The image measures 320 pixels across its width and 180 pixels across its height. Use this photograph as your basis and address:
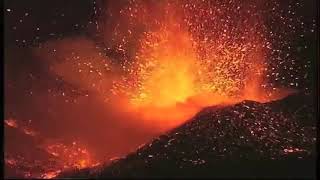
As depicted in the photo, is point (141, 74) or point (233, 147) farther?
point (141, 74)

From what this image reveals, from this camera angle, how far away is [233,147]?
718 centimetres

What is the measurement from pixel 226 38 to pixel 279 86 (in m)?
1.19

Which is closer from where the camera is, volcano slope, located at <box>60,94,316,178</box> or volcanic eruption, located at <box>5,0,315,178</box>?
volcano slope, located at <box>60,94,316,178</box>

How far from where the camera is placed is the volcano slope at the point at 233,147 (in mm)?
6785

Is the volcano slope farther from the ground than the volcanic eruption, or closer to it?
closer to it

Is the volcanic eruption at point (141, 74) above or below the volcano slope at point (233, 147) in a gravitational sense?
above

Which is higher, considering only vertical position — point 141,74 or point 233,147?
point 141,74

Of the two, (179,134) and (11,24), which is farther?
(11,24)

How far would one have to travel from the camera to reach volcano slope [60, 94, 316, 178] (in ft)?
22.3

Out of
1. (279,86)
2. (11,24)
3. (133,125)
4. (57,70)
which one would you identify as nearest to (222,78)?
(279,86)

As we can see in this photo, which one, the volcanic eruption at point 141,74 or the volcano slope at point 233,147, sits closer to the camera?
the volcano slope at point 233,147

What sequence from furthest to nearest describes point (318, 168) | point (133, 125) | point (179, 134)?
1. point (133, 125)
2. point (179, 134)
3. point (318, 168)

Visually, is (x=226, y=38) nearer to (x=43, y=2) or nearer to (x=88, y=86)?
(x=88, y=86)

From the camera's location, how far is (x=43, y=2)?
8469 millimetres
